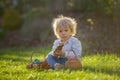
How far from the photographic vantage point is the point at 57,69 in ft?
25.3

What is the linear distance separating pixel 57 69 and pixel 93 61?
1.69 metres

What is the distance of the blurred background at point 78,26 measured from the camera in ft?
47.6

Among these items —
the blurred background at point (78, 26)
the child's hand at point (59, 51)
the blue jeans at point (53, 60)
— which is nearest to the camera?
the child's hand at point (59, 51)

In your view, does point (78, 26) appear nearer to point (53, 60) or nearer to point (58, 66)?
point (53, 60)

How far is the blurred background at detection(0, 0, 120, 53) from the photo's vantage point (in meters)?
14.5

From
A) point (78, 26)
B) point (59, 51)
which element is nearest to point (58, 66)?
point (59, 51)

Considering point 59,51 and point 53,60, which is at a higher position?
point 59,51

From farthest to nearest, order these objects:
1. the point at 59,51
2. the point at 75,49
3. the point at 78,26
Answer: the point at 78,26 → the point at 75,49 → the point at 59,51

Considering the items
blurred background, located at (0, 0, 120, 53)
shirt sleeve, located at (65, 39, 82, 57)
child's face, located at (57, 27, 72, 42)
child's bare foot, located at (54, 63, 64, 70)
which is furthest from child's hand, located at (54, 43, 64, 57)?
blurred background, located at (0, 0, 120, 53)

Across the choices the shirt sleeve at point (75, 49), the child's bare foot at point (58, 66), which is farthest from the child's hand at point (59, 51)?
the shirt sleeve at point (75, 49)

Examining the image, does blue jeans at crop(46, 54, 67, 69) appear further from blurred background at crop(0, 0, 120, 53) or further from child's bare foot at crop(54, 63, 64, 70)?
blurred background at crop(0, 0, 120, 53)

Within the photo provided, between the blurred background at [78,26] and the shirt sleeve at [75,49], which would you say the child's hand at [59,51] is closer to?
the shirt sleeve at [75,49]

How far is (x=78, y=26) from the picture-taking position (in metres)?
17.3

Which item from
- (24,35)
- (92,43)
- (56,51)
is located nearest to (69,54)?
(56,51)
